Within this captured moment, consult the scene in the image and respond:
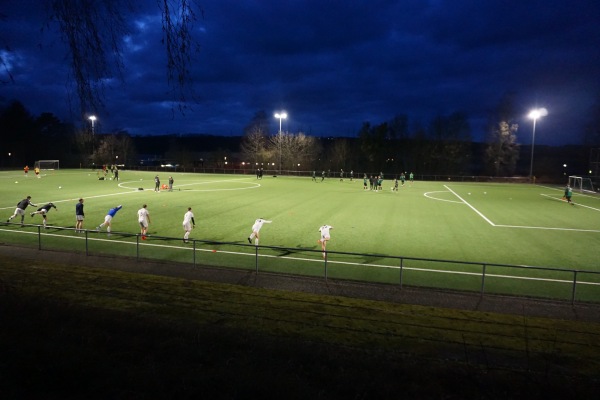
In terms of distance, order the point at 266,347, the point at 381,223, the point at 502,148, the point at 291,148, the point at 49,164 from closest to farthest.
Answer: the point at 266,347, the point at 381,223, the point at 502,148, the point at 49,164, the point at 291,148

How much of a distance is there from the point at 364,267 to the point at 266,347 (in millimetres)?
8732

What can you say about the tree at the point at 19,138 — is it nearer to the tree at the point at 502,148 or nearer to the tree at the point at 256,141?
the tree at the point at 256,141

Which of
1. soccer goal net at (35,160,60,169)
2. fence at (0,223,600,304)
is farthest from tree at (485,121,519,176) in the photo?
soccer goal net at (35,160,60,169)

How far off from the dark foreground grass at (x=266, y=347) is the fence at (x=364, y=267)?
2567mm

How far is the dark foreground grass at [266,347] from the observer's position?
4992mm

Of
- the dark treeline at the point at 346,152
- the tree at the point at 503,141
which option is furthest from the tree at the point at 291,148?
the tree at the point at 503,141

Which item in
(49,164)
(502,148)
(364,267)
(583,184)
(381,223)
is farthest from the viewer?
(49,164)

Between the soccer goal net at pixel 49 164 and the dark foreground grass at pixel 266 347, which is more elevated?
the soccer goal net at pixel 49 164

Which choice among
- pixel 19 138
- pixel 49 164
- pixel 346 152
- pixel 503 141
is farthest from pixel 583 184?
pixel 19 138

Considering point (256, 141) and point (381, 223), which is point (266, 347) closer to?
point (381, 223)

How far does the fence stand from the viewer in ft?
40.0

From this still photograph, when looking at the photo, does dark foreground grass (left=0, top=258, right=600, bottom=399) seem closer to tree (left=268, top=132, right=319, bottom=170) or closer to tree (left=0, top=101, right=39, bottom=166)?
tree (left=268, top=132, right=319, bottom=170)

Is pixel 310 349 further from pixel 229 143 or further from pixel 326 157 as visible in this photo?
pixel 229 143

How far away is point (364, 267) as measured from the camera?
14539mm
